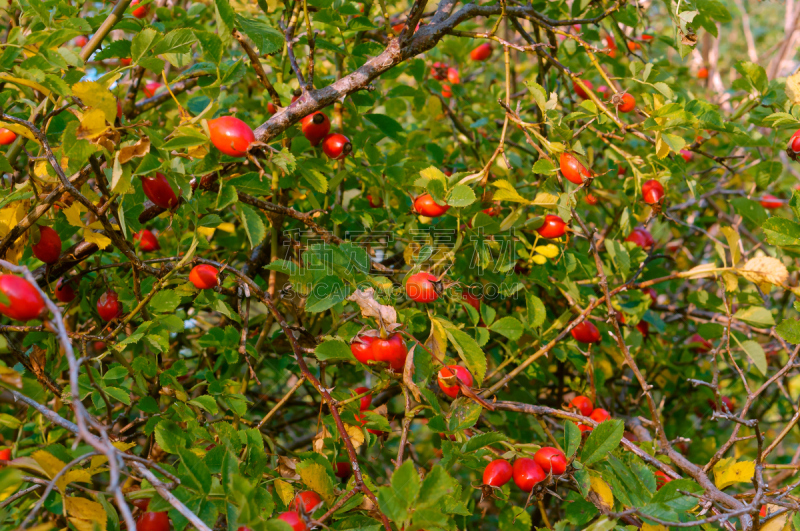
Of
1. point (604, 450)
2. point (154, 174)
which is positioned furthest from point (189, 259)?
point (604, 450)

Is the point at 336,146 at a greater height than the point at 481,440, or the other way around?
the point at 336,146

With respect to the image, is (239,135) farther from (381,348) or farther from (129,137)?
(381,348)

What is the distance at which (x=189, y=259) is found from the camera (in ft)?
3.60

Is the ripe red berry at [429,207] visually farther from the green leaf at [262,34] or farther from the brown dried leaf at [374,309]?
the green leaf at [262,34]

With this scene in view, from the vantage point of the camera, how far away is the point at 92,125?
888 millimetres

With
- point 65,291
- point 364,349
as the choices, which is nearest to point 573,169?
point 364,349

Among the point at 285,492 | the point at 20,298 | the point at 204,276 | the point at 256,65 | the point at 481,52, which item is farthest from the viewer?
the point at 481,52

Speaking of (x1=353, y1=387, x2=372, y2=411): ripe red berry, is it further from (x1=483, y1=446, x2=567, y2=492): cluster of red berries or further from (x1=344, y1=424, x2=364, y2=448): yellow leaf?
(x1=483, y1=446, x2=567, y2=492): cluster of red berries

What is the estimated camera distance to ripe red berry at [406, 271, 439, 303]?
1122 mm

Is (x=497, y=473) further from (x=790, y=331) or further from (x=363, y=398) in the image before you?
(x=790, y=331)

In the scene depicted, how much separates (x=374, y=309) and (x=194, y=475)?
1.29 feet

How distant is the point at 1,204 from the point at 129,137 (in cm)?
25

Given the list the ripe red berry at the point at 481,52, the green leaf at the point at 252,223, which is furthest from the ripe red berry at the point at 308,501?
the ripe red berry at the point at 481,52

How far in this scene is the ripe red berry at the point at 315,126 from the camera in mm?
1395
